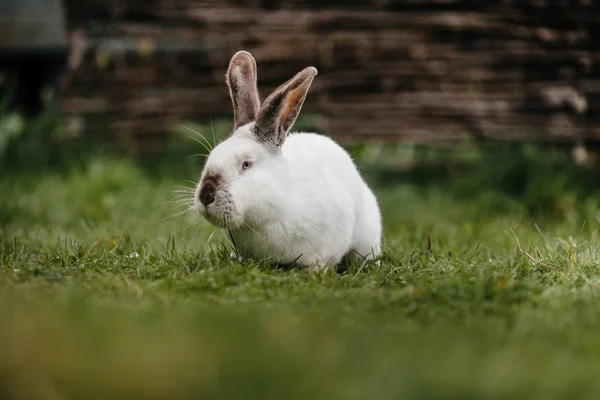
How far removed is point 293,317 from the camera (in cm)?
259

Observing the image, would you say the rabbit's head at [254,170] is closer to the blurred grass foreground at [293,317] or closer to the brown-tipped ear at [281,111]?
the brown-tipped ear at [281,111]

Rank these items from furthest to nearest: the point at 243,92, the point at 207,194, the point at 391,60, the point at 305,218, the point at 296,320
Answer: the point at 391,60 → the point at 243,92 → the point at 305,218 → the point at 207,194 → the point at 296,320

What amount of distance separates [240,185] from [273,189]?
0.14 m

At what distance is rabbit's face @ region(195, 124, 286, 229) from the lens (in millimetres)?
3312

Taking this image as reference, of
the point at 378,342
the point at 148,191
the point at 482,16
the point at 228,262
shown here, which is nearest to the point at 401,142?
the point at 482,16

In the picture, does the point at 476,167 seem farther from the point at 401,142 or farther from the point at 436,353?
the point at 436,353

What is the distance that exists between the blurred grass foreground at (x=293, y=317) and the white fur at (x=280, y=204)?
16cm

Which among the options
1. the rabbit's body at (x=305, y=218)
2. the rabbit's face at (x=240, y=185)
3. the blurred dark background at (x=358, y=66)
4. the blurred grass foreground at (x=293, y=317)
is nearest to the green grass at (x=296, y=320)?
the blurred grass foreground at (x=293, y=317)

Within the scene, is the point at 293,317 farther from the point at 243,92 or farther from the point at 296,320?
the point at 243,92

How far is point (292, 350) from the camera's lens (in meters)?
2.18

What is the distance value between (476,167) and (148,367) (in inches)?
199

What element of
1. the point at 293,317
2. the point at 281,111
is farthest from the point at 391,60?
the point at 293,317

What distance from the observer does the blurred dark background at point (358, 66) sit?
747 centimetres

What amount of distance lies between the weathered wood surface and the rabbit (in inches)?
157
